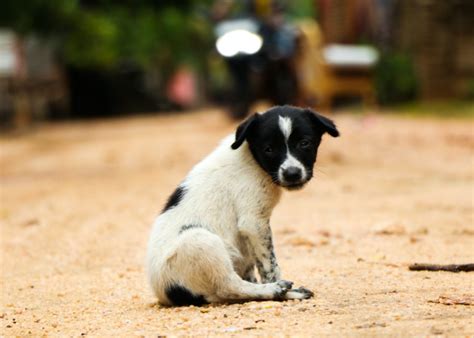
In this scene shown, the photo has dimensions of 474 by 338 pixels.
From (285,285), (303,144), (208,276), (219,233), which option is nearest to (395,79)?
(303,144)

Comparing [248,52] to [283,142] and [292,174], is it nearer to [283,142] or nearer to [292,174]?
[283,142]

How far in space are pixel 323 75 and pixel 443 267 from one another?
1857 cm

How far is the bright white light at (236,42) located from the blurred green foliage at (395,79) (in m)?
6.67

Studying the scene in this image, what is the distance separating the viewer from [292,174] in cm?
608

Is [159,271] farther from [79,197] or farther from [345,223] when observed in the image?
[79,197]

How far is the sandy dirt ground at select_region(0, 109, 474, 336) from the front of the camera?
5609 mm

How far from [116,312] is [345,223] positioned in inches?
159

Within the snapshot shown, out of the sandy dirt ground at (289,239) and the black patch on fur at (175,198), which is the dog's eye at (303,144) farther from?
the sandy dirt ground at (289,239)

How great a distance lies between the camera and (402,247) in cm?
823

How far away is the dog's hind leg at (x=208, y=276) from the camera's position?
590cm

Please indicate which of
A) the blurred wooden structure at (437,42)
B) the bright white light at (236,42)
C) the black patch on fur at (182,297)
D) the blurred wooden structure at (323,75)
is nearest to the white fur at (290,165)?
the black patch on fur at (182,297)

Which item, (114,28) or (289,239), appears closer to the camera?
(289,239)

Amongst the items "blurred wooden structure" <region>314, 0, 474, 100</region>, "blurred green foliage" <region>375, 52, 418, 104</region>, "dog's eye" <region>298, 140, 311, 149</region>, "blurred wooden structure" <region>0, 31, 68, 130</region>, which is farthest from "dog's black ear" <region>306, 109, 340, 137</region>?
"blurred wooden structure" <region>0, 31, 68, 130</region>

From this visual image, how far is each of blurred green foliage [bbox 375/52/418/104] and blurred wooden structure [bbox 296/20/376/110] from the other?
48 cm
